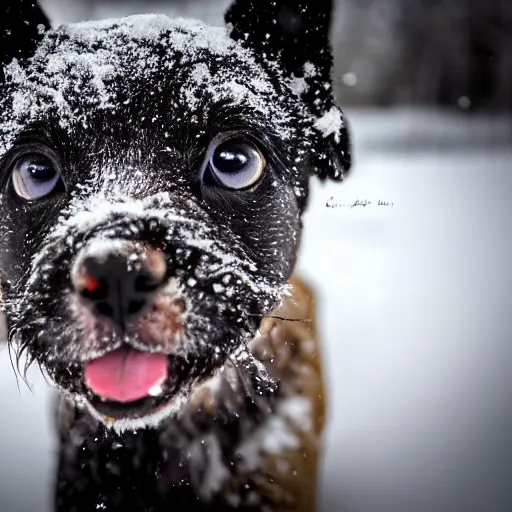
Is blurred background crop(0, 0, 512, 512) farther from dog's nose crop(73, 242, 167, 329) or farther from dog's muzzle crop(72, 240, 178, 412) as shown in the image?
dog's nose crop(73, 242, 167, 329)

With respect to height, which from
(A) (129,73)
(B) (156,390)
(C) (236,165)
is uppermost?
(A) (129,73)

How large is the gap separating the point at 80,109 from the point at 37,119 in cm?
11

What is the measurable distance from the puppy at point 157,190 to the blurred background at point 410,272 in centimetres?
9

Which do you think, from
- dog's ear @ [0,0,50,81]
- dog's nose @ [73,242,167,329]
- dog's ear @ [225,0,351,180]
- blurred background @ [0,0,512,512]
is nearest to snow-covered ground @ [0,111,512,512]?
blurred background @ [0,0,512,512]

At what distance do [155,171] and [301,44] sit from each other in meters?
0.45

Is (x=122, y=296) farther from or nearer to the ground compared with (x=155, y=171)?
nearer to the ground

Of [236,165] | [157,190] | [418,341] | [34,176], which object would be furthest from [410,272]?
[34,176]

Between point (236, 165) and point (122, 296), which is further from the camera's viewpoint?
point (236, 165)

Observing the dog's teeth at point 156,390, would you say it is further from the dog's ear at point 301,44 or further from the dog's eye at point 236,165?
the dog's ear at point 301,44

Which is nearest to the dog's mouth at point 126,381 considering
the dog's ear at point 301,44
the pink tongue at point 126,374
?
the pink tongue at point 126,374

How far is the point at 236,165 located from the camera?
1197 mm

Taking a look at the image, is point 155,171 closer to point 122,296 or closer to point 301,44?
point 122,296

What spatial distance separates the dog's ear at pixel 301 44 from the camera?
1138 millimetres

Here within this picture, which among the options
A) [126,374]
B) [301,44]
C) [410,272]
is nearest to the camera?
[126,374]
